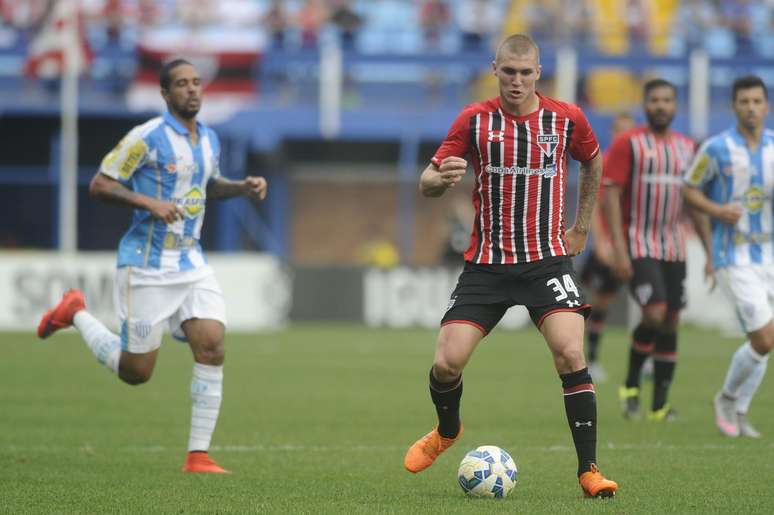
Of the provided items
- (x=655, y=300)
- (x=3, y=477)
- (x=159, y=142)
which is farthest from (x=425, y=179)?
(x=655, y=300)

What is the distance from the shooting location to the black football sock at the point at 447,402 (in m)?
7.09

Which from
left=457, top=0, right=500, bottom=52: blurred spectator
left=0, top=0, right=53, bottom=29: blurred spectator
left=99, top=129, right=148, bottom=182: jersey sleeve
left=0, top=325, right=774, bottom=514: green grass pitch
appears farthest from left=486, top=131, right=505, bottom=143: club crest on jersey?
left=0, top=0, right=53, bottom=29: blurred spectator

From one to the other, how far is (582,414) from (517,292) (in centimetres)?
75

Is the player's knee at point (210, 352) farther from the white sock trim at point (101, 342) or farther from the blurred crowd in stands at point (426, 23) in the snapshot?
the blurred crowd in stands at point (426, 23)

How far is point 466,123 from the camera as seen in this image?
22.7 feet

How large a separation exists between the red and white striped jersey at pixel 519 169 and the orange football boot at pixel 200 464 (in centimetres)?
209

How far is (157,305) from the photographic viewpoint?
8.11 m

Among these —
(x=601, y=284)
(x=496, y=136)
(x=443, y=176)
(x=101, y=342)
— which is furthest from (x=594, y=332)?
(x=443, y=176)

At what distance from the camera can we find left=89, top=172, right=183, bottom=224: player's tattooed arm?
7.85 m

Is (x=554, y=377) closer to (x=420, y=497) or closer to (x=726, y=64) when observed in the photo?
(x=420, y=497)

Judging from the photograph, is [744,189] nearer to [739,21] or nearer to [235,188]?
[235,188]

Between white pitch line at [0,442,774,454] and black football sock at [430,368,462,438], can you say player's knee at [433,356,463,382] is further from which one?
white pitch line at [0,442,774,454]

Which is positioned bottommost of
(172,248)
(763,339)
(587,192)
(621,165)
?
(763,339)

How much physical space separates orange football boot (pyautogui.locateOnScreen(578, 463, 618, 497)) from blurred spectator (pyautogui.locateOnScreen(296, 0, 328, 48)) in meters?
23.4
